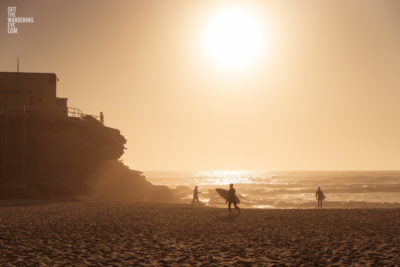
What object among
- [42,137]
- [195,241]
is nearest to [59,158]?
[42,137]

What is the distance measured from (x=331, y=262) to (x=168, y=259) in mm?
4876

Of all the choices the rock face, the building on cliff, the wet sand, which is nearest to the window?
the building on cliff

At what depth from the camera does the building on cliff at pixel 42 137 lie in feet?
141

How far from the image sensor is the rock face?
4097 cm

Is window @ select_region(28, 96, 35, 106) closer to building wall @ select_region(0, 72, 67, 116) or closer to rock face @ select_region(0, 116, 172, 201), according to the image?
building wall @ select_region(0, 72, 67, 116)

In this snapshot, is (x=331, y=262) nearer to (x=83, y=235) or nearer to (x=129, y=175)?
(x=83, y=235)

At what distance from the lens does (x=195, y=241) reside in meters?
14.8

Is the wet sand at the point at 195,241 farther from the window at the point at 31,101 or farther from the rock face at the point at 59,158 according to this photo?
the window at the point at 31,101

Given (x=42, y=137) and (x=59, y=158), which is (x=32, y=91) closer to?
(x=42, y=137)

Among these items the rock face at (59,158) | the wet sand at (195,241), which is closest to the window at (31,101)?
the rock face at (59,158)

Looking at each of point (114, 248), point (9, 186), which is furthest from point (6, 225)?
point (9, 186)

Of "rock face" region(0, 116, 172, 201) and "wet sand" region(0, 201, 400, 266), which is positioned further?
"rock face" region(0, 116, 172, 201)

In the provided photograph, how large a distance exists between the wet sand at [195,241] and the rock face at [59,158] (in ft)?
65.5

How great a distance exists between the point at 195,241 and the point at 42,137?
36.1 metres
